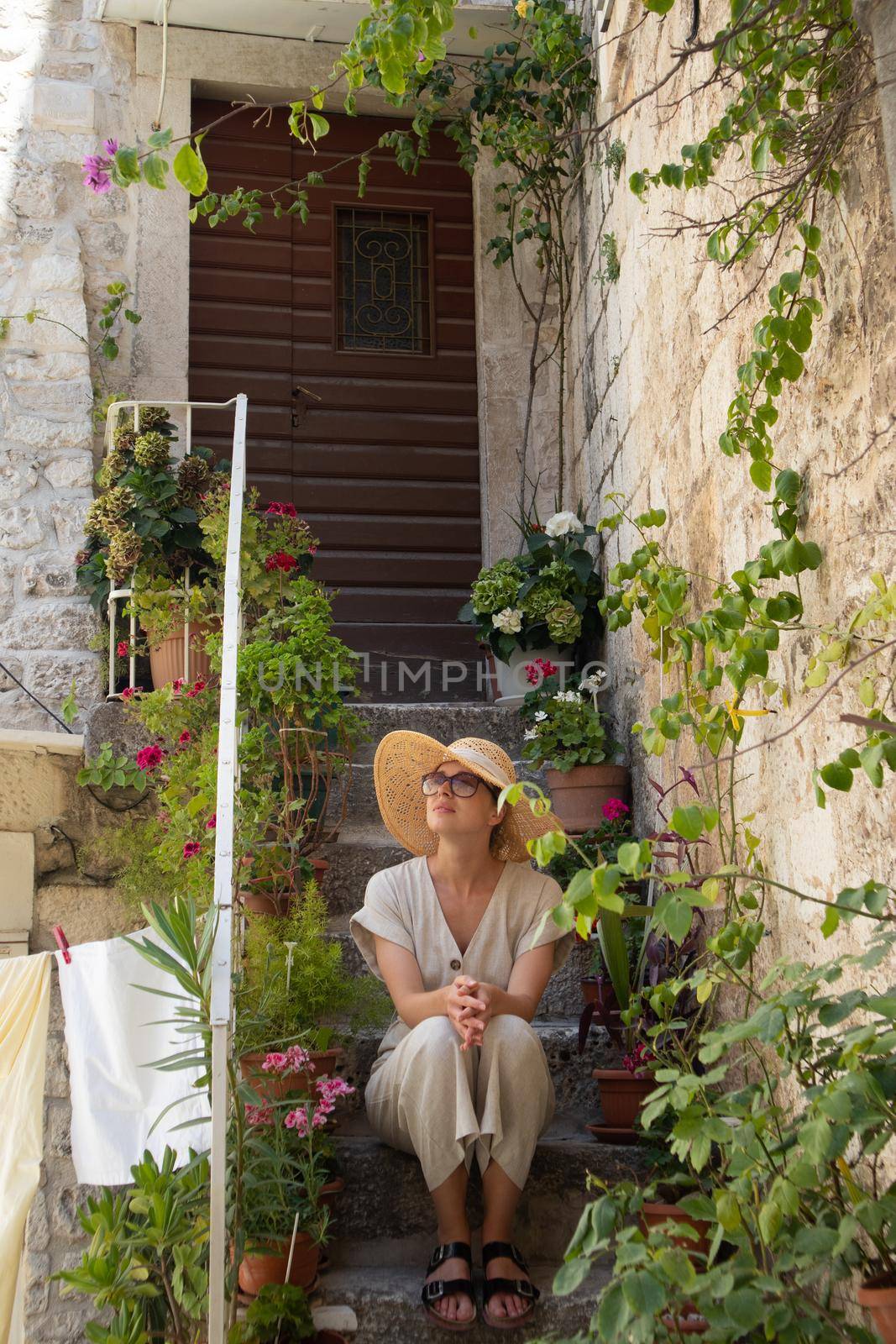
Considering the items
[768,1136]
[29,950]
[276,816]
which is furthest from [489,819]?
[29,950]

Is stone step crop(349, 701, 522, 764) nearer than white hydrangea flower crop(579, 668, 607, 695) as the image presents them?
No

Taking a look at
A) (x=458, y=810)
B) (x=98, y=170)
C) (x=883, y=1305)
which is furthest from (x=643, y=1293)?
(x=98, y=170)

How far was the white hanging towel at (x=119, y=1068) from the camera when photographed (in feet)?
9.54

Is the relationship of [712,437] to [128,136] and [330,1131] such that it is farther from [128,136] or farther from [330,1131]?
[128,136]

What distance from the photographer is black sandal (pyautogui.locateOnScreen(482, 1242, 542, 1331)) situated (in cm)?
245

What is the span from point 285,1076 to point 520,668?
219 centimetres

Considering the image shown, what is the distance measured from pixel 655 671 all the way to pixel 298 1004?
137cm

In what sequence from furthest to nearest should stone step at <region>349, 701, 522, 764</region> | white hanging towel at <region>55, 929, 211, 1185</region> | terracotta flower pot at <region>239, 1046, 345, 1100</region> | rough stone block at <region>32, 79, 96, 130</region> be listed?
rough stone block at <region>32, 79, 96, 130</region>
stone step at <region>349, 701, 522, 764</region>
white hanging towel at <region>55, 929, 211, 1185</region>
terracotta flower pot at <region>239, 1046, 345, 1100</region>

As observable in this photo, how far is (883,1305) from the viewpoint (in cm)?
149

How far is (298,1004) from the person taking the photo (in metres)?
3.12

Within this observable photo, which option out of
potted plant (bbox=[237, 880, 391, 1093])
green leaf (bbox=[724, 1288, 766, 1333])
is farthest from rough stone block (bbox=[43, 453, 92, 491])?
green leaf (bbox=[724, 1288, 766, 1333])

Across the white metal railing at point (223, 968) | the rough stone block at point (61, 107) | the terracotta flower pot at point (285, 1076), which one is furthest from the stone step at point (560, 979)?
the rough stone block at point (61, 107)

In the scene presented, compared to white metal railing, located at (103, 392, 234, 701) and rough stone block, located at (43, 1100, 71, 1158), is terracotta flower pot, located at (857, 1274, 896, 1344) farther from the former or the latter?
white metal railing, located at (103, 392, 234, 701)

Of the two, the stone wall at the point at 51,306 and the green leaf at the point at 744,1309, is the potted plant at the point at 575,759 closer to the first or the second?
the stone wall at the point at 51,306
